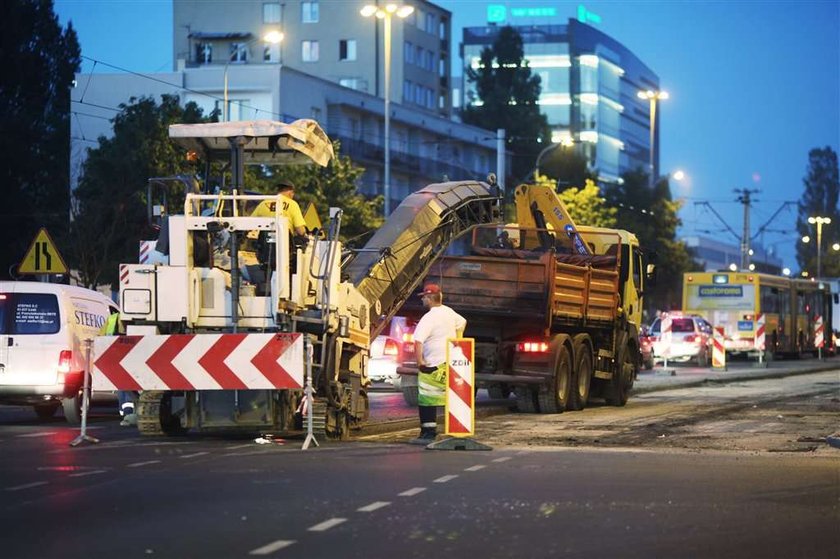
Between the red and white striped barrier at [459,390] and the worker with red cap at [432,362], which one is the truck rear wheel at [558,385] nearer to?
the worker with red cap at [432,362]

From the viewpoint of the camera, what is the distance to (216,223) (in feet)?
56.5

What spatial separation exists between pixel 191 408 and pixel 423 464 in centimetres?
361

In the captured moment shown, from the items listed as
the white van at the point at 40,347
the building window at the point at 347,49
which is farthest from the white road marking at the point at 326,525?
the building window at the point at 347,49

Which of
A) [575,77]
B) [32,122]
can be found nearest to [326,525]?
[32,122]

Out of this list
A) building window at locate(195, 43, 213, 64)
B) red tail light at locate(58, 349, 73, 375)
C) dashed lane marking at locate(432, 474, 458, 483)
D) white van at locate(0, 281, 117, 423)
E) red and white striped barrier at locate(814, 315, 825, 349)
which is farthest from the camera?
building window at locate(195, 43, 213, 64)

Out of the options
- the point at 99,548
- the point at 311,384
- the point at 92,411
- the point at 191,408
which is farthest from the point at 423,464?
the point at 92,411

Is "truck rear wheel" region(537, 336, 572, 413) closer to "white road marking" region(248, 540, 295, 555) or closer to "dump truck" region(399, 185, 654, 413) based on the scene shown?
"dump truck" region(399, 185, 654, 413)

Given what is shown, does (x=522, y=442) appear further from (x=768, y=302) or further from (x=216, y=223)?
(x=768, y=302)

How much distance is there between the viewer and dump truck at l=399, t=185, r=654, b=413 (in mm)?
23672

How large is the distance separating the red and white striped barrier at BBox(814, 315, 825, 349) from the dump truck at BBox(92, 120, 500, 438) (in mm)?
48036

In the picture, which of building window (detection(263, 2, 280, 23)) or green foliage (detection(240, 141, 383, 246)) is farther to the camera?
building window (detection(263, 2, 280, 23))

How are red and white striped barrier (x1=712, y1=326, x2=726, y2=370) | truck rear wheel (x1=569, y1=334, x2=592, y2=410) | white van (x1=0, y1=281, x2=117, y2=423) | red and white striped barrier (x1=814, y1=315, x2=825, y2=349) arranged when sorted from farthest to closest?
red and white striped barrier (x1=814, y1=315, x2=825, y2=349) → red and white striped barrier (x1=712, y1=326, x2=726, y2=370) → truck rear wheel (x1=569, y1=334, x2=592, y2=410) → white van (x1=0, y1=281, x2=117, y2=423)

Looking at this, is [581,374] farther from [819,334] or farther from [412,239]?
[819,334]

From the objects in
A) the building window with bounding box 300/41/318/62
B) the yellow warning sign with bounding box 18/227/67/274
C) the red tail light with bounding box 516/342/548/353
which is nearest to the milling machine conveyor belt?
the red tail light with bounding box 516/342/548/353
